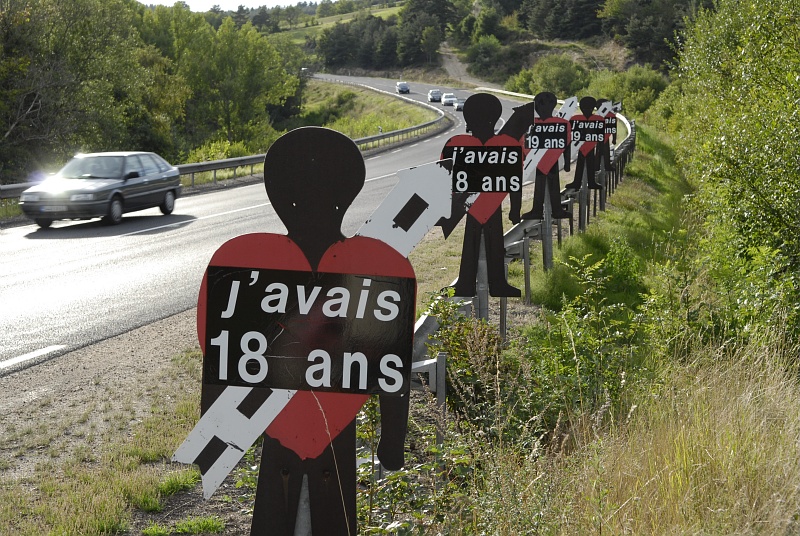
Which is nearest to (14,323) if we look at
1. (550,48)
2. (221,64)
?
(221,64)

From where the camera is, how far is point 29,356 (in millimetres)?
8484

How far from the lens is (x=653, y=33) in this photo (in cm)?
10625

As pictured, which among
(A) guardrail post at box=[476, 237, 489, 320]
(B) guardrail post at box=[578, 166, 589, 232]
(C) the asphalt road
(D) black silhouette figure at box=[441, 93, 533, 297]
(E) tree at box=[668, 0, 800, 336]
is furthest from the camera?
(B) guardrail post at box=[578, 166, 589, 232]

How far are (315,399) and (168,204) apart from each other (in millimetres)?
19184

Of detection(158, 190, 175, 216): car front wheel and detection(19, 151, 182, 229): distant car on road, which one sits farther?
detection(158, 190, 175, 216): car front wheel

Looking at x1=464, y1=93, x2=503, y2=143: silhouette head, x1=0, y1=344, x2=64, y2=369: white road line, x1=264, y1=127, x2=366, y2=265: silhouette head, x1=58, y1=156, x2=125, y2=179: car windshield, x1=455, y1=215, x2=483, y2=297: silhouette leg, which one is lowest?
x1=58, y1=156, x2=125, y2=179: car windshield

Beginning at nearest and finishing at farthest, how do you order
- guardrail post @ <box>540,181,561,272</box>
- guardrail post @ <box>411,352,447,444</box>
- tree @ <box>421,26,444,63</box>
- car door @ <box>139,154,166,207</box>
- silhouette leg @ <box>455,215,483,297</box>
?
guardrail post @ <box>411,352,447,444</box> → silhouette leg @ <box>455,215,483,297</box> → guardrail post @ <box>540,181,561,272</box> → car door @ <box>139,154,166,207</box> → tree @ <box>421,26,444,63</box>

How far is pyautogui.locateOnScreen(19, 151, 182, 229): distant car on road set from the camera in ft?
61.6

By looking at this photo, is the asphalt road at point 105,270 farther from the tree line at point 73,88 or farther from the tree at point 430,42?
the tree at point 430,42

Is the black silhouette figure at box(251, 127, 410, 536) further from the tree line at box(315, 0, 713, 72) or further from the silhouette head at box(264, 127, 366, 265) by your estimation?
the tree line at box(315, 0, 713, 72)

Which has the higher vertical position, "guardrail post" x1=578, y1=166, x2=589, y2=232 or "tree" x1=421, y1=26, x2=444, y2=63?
"guardrail post" x1=578, y1=166, x2=589, y2=232

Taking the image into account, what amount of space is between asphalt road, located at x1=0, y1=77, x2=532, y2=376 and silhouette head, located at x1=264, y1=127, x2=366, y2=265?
229 inches

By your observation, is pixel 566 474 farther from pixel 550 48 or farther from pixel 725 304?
pixel 550 48

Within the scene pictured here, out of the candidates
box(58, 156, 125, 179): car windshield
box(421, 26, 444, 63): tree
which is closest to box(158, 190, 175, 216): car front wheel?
box(58, 156, 125, 179): car windshield
